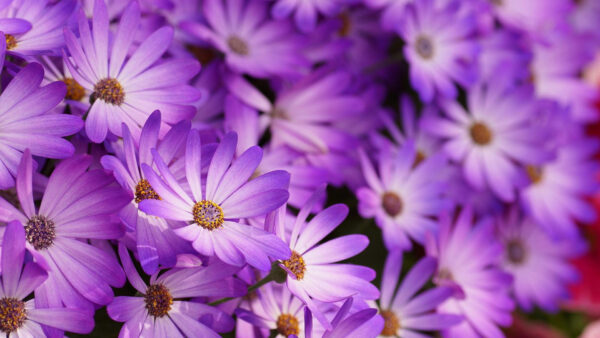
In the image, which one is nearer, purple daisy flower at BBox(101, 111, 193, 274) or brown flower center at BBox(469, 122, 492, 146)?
purple daisy flower at BBox(101, 111, 193, 274)

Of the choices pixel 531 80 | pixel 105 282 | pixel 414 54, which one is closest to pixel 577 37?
pixel 531 80

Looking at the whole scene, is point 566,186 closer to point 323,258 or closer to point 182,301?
point 323,258

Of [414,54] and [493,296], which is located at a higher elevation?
[414,54]

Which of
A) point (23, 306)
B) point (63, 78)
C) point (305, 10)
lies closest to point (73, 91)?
point (63, 78)

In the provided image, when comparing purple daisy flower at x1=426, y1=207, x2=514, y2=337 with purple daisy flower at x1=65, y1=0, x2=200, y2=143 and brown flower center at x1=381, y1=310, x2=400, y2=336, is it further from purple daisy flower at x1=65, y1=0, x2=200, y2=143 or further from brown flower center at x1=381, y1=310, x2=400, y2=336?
purple daisy flower at x1=65, y1=0, x2=200, y2=143

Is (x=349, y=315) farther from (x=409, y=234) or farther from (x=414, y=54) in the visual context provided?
(x=414, y=54)

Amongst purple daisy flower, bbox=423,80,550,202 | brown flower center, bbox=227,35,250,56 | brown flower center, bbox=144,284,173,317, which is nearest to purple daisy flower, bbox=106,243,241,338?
brown flower center, bbox=144,284,173,317
